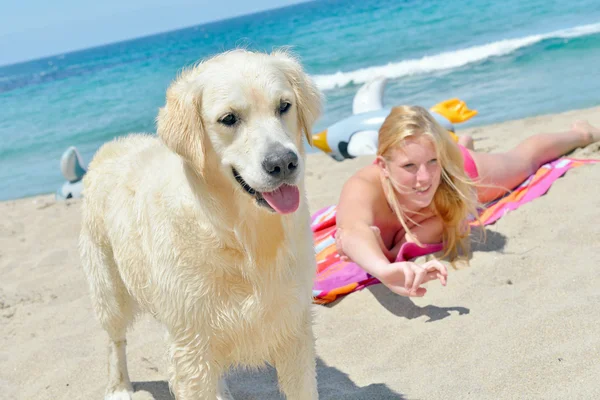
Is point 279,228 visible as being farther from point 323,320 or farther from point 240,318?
point 323,320

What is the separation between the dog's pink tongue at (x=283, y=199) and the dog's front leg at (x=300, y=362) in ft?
1.83

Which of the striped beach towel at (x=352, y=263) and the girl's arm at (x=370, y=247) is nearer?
the girl's arm at (x=370, y=247)

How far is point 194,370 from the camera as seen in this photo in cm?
274

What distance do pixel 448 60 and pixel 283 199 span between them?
1529cm

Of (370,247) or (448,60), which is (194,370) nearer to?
(370,247)

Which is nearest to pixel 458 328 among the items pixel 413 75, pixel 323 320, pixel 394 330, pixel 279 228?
pixel 394 330

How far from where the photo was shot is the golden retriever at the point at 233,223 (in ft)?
8.29

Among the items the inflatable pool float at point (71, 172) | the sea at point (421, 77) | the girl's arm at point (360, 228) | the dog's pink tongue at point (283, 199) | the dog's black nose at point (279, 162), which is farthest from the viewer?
the sea at point (421, 77)

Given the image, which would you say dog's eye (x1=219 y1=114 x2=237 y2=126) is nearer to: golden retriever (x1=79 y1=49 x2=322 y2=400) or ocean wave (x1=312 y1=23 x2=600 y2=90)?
golden retriever (x1=79 y1=49 x2=322 y2=400)

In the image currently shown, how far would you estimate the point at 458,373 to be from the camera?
3404 millimetres

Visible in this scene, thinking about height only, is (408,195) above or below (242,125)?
below

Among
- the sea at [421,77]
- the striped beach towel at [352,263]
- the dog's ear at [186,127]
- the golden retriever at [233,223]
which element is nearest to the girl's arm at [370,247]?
the striped beach towel at [352,263]

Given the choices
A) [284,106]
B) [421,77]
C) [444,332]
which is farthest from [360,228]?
[421,77]

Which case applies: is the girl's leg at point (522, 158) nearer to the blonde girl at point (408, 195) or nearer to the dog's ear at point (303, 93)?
the blonde girl at point (408, 195)
